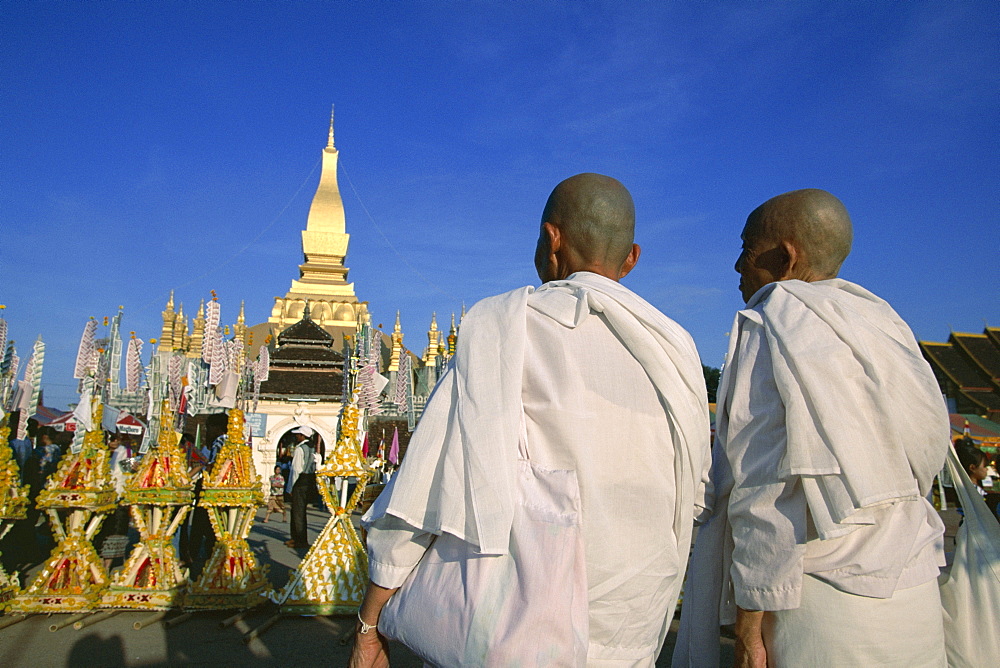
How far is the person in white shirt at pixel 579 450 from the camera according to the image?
1721 mm

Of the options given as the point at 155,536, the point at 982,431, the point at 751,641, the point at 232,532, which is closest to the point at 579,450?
the point at 751,641

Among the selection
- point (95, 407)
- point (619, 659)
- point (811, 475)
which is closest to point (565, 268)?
point (811, 475)

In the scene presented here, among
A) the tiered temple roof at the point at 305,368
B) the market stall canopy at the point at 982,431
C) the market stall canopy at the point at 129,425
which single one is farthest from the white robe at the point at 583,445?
the market stall canopy at the point at 982,431

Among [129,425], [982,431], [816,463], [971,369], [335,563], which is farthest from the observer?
[971,369]

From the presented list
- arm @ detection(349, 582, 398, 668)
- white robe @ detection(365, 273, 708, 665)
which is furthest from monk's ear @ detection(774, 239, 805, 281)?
arm @ detection(349, 582, 398, 668)

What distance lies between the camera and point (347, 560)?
5816mm

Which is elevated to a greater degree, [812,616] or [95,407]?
[95,407]

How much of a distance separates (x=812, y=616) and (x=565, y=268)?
4.11 ft

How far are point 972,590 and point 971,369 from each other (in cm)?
3170

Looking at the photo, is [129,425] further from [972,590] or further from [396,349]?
[972,590]

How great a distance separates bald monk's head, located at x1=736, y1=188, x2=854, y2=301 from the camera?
258 centimetres

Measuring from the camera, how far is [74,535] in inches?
229

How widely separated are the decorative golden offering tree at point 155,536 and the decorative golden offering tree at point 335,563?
0.94 metres

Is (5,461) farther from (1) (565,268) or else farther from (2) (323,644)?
(1) (565,268)
